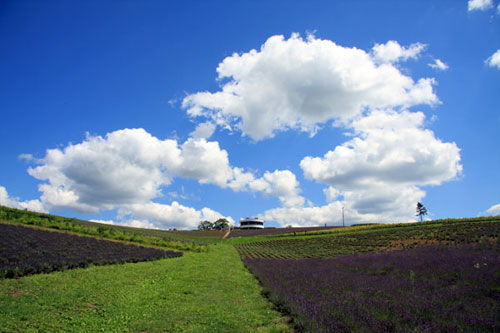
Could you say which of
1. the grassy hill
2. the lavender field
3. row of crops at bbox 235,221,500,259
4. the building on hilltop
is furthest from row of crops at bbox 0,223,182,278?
the building on hilltop

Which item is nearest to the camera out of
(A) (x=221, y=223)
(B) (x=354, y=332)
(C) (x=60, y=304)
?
(B) (x=354, y=332)

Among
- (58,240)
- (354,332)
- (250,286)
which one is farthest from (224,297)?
(58,240)

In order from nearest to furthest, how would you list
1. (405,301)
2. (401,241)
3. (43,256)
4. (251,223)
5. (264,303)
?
1. (405,301)
2. (264,303)
3. (43,256)
4. (401,241)
5. (251,223)

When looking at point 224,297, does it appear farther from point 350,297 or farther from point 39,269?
point 39,269

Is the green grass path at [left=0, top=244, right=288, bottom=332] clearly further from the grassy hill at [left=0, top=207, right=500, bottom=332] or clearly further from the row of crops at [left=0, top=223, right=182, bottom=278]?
the row of crops at [left=0, top=223, right=182, bottom=278]

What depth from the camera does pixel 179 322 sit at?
774 cm

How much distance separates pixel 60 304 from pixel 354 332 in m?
8.39

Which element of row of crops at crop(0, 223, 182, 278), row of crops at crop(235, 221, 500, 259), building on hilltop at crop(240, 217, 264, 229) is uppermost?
row of crops at crop(0, 223, 182, 278)

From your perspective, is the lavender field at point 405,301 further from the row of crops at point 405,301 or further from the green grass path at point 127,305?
the green grass path at point 127,305

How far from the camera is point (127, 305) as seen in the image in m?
8.91

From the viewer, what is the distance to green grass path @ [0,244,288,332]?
7035 millimetres

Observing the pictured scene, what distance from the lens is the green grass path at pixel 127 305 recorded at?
7.04m

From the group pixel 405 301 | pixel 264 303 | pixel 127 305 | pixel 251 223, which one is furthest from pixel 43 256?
pixel 251 223

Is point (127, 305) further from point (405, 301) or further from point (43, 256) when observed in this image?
point (43, 256)
